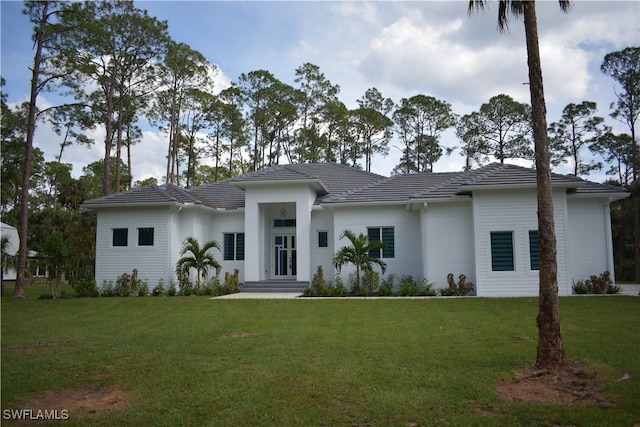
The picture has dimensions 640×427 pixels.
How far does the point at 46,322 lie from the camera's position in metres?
11.9

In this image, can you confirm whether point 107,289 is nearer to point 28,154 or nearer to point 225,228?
point 225,228

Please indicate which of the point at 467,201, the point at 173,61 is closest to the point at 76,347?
the point at 467,201

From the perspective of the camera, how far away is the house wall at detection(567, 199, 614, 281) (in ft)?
58.4

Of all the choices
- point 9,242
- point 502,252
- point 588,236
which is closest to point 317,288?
point 502,252

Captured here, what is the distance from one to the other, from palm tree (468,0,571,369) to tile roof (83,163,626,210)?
9157mm

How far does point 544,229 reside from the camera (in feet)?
22.6

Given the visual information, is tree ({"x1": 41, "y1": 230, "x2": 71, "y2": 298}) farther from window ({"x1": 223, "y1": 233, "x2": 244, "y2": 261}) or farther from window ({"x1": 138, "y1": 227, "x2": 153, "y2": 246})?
window ({"x1": 223, "y1": 233, "x2": 244, "y2": 261})

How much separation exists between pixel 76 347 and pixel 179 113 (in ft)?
85.8

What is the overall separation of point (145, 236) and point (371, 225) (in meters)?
10.2

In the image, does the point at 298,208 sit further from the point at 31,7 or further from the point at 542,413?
the point at 542,413

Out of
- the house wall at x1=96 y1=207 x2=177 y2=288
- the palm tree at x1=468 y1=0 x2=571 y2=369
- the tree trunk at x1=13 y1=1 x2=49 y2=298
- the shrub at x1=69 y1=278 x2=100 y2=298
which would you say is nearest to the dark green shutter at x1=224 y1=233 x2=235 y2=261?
the house wall at x1=96 y1=207 x2=177 y2=288

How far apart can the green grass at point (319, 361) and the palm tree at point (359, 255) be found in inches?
194

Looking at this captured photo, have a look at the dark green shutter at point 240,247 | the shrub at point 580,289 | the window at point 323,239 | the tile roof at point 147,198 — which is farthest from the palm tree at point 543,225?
the dark green shutter at point 240,247

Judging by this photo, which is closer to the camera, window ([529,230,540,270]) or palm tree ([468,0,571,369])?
palm tree ([468,0,571,369])
